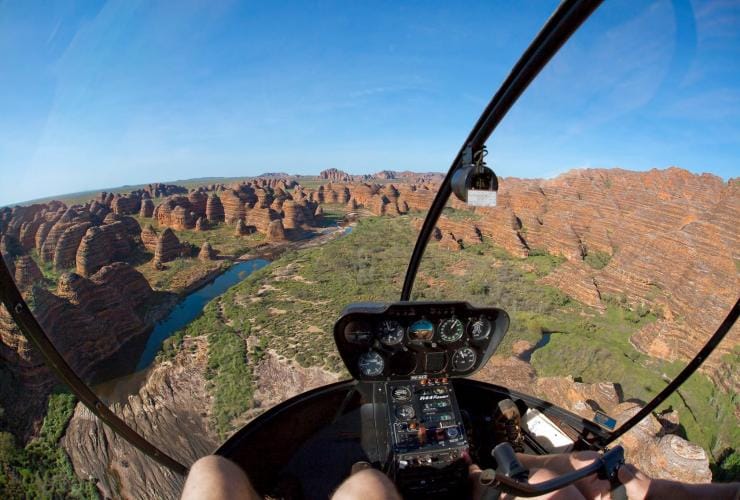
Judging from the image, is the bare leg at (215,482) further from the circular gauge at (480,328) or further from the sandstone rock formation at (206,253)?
the sandstone rock formation at (206,253)

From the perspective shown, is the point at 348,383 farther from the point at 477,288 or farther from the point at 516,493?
the point at 477,288

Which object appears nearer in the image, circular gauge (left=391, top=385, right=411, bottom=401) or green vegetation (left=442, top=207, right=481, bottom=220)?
circular gauge (left=391, top=385, right=411, bottom=401)

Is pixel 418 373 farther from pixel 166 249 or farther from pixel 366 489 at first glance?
pixel 166 249

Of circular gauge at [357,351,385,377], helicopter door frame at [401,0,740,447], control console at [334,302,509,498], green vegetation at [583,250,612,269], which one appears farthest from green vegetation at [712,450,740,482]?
green vegetation at [583,250,612,269]

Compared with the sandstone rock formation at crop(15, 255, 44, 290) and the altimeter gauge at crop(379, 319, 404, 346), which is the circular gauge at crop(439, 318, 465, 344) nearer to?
the altimeter gauge at crop(379, 319, 404, 346)

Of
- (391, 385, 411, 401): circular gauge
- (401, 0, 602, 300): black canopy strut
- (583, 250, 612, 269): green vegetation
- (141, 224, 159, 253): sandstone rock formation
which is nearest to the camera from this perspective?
(401, 0, 602, 300): black canopy strut

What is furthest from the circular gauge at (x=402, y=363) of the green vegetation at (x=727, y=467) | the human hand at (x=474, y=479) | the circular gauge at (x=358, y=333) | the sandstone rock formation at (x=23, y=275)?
the green vegetation at (x=727, y=467)

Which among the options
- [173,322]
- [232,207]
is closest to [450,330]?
[173,322]
